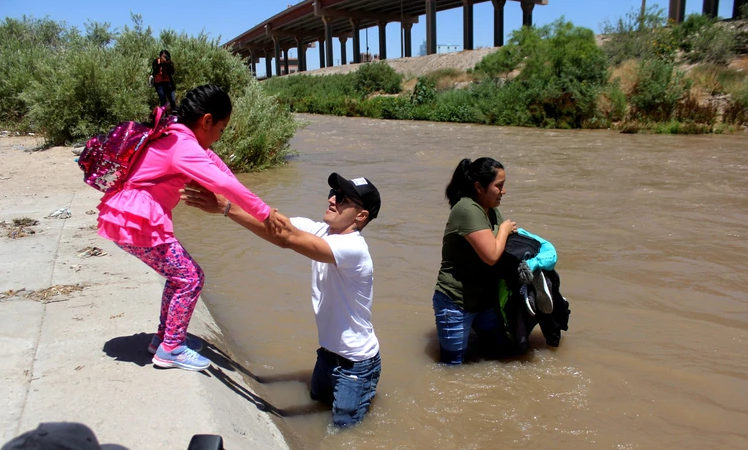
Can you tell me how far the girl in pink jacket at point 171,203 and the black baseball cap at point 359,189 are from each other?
356 mm

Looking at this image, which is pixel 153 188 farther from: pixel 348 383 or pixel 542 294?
pixel 542 294

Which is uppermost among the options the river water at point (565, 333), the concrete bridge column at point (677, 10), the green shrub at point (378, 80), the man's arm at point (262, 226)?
the concrete bridge column at point (677, 10)

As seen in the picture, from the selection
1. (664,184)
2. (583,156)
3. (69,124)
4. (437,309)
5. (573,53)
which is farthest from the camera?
(573,53)

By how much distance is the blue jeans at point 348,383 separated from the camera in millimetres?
3139

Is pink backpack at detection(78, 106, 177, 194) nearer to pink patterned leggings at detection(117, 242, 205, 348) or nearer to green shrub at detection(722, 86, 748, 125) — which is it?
pink patterned leggings at detection(117, 242, 205, 348)

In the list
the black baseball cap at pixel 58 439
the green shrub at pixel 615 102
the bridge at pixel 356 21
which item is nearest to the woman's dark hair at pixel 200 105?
the black baseball cap at pixel 58 439

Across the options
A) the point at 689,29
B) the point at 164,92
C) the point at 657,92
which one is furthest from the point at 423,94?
the point at 164,92

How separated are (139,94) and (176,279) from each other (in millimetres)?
11605

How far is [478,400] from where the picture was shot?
143 inches

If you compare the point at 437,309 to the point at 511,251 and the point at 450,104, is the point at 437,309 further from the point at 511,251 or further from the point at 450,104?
the point at 450,104

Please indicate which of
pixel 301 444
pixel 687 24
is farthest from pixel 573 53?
pixel 301 444

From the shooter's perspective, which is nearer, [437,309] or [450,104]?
[437,309]

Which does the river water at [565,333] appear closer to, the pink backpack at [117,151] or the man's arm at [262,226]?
the man's arm at [262,226]

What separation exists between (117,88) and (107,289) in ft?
34.4
